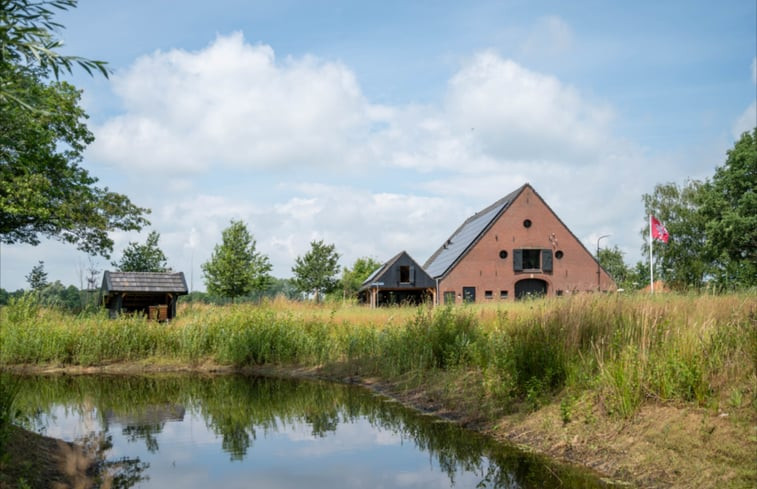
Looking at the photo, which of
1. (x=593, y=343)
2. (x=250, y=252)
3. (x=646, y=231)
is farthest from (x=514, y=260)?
(x=593, y=343)

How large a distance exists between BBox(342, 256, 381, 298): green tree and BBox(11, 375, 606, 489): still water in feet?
155

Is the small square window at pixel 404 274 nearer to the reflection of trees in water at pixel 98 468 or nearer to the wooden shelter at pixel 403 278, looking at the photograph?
the wooden shelter at pixel 403 278

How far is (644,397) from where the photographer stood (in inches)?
294

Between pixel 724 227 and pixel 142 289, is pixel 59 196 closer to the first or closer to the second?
pixel 142 289

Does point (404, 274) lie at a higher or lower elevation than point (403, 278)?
higher

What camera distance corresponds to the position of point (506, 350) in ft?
32.4

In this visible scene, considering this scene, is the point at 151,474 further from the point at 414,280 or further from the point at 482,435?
the point at 414,280

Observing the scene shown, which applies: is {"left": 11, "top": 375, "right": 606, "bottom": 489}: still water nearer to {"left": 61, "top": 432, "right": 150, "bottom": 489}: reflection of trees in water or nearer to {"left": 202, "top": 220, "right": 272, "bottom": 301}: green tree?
{"left": 61, "top": 432, "right": 150, "bottom": 489}: reflection of trees in water

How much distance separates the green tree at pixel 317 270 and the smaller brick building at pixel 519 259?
56.2ft

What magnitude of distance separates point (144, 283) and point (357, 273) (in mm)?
42844

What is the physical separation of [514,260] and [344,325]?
2523 centimetres

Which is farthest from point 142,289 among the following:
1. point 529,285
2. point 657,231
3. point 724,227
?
point 724,227

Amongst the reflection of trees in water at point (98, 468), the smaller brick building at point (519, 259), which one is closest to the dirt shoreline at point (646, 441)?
the reflection of trees in water at point (98, 468)

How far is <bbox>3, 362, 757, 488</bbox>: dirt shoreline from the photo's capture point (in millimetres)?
5945
